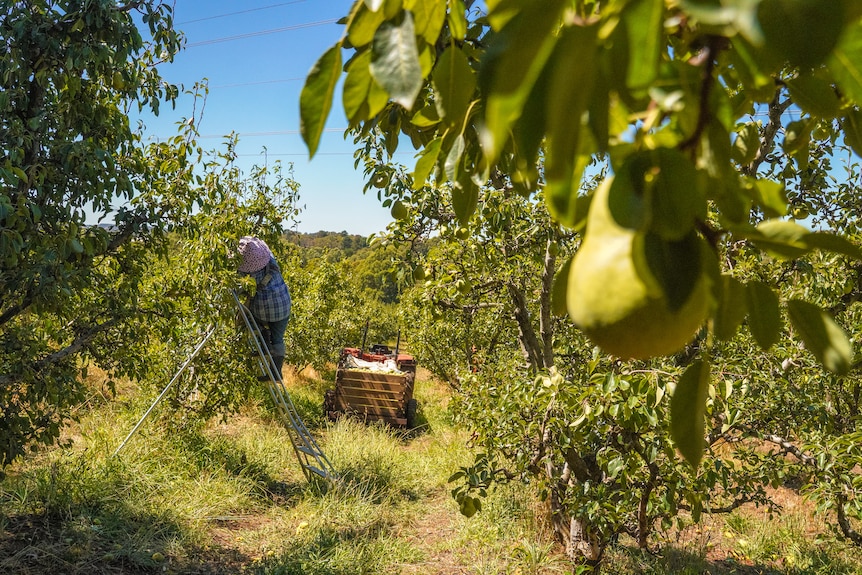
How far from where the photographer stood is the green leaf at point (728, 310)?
436mm

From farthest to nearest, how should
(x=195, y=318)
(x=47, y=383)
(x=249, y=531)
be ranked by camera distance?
1. (x=195, y=318)
2. (x=249, y=531)
3. (x=47, y=383)

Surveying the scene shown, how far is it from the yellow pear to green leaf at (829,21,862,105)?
0.11 m

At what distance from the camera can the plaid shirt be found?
18.3 ft

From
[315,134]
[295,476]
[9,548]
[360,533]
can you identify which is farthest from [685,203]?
[295,476]

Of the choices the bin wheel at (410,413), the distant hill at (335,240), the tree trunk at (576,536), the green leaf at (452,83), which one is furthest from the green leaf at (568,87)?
the distant hill at (335,240)

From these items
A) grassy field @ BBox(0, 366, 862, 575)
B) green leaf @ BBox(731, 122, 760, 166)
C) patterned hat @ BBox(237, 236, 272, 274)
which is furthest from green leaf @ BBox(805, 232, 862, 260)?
patterned hat @ BBox(237, 236, 272, 274)

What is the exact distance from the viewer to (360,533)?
4.14 meters

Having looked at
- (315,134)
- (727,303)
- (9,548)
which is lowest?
(9,548)

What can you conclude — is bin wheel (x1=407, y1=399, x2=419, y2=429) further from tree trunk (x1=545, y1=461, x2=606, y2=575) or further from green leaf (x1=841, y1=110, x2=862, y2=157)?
green leaf (x1=841, y1=110, x2=862, y2=157)

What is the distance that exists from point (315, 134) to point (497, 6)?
0.14 m

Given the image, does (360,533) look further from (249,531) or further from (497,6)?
(497,6)

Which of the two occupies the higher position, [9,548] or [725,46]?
[725,46]

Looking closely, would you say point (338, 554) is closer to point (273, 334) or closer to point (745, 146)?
point (273, 334)

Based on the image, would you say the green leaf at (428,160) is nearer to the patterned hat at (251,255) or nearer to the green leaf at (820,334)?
the green leaf at (820,334)
